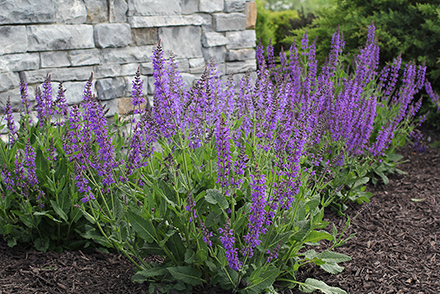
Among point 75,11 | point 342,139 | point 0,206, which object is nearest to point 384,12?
point 342,139

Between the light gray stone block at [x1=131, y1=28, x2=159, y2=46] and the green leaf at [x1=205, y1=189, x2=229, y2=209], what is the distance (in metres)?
2.84

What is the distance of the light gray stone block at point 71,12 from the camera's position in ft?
13.4

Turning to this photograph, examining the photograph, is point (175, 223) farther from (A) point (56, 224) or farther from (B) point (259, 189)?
(A) point (56, 224)

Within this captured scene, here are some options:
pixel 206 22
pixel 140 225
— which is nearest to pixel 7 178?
pixel 140 225

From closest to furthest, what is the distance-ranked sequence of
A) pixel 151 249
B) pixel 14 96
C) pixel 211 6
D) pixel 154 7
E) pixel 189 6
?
pixel 151 249 < pixel 14 96 < pixel 154 7 < pixel 189 6 < pixel 211 6

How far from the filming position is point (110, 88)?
4508 mm

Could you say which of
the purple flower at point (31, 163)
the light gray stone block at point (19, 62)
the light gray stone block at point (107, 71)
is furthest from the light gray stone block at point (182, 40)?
the purple flower at point (31, 163)

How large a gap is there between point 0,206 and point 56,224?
38 cm

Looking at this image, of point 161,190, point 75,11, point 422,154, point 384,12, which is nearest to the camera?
point 161,190

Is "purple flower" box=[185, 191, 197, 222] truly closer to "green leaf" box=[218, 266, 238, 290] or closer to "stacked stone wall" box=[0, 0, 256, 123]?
"green leaf" box=[218, 266, 238, 290]

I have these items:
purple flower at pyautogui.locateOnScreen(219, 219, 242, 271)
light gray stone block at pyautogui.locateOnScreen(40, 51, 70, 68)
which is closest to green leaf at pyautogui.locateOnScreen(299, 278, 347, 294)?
→ purple flower at pyautogui.locateOnScreen(219, 219, 242, 271)

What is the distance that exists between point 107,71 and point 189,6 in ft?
4.18

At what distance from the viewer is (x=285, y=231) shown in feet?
8.34

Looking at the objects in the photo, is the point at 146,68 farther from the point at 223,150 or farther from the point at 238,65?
the point at 223,150
